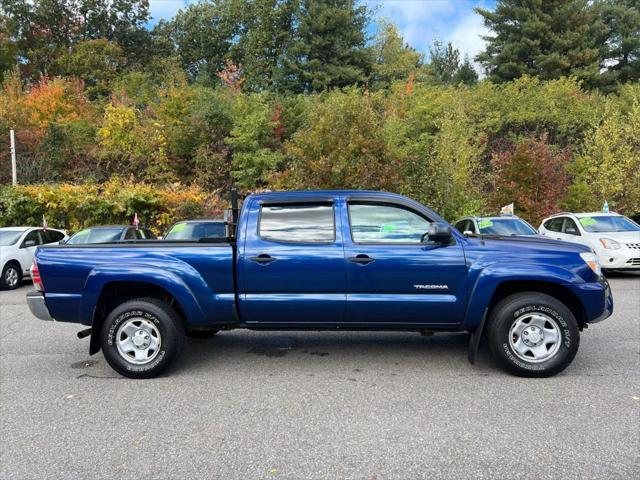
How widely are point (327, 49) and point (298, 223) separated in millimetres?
34594

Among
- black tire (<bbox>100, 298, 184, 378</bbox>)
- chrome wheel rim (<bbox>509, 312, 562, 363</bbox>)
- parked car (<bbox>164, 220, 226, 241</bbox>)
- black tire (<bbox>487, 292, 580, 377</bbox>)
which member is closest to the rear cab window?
black tire (<bbox>100, 298, 184, 378</bbox>)

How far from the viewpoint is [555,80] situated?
3225 centimetres

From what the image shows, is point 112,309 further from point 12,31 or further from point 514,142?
point 12,31

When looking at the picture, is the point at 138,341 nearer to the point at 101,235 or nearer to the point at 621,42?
the point at 101,235

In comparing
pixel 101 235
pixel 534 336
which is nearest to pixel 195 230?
pixel 101 235

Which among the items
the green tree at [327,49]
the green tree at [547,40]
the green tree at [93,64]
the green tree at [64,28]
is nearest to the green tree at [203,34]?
the green tree at [64,28]

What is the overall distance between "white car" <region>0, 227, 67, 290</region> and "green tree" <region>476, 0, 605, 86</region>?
3198 centimetres

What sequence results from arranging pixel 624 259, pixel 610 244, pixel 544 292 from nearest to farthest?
pixel 544 292 → pixel 624 259 → pixel 610 244

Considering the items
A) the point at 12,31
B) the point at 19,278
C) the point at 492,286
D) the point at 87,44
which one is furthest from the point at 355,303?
the point at 12,31

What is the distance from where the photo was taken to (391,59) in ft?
138

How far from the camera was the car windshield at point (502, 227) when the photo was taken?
13.0m

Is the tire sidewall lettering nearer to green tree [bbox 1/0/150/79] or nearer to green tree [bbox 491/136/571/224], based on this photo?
green tree [bbox 491/136/571/224]

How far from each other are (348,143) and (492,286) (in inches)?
562

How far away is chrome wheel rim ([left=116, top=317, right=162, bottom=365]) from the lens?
5.14m
